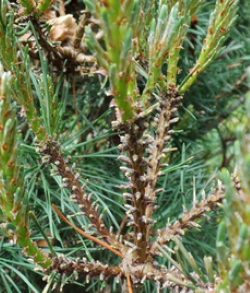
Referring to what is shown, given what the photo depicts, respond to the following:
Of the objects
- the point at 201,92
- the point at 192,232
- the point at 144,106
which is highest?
the point at 144,106

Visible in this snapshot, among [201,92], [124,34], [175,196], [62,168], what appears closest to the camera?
[124,34]

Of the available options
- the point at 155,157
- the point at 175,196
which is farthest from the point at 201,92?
the point at 155,157

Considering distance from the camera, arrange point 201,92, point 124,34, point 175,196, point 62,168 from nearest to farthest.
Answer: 1. point 124,34
2. point 62,168
3. point 175,196
4. point 201,92

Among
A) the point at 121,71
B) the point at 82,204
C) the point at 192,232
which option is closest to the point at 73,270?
the point at 82,204

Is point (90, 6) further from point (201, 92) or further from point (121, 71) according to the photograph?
point (201, 92)

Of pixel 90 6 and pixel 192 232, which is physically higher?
pixel 90 6

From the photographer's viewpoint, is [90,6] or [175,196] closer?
[90,6]

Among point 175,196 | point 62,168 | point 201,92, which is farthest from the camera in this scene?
point 201,92

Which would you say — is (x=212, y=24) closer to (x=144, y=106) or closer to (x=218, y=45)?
(x=218, y=45)

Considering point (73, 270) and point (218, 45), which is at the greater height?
point (218, 45)
